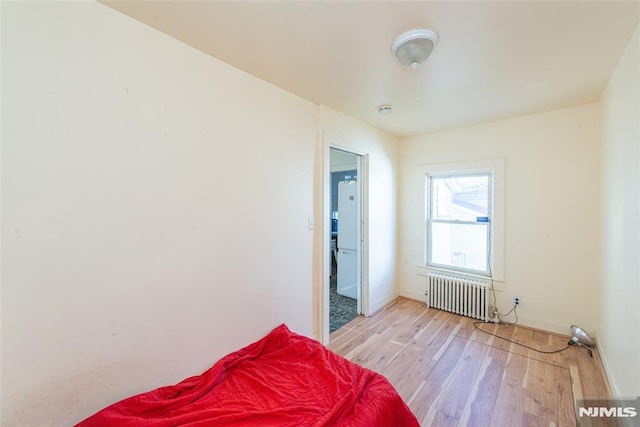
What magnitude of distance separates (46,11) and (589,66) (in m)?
3.31

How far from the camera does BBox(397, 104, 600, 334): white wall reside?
2.68 m

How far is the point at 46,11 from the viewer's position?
47.6 inches

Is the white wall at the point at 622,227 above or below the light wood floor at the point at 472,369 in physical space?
above

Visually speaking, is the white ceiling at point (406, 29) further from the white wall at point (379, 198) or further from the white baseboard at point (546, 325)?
the white baseboard at point (546, 325)

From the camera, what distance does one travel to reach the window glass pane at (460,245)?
3.38m

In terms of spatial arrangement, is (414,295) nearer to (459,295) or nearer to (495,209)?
(459,295)

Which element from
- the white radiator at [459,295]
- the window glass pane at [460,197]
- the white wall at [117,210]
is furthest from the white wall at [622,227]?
the white wall at [117,210]

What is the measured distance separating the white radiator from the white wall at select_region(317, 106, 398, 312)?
582 millimetres

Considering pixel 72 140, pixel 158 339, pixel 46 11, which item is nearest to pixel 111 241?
pixel 72 140

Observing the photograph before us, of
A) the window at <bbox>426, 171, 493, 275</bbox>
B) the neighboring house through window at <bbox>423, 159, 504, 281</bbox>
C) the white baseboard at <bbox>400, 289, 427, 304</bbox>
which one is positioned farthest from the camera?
the white baseboard at <bbox>400, 289, 427, 304</bbox>

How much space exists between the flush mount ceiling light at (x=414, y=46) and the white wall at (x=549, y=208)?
2034 millimetres

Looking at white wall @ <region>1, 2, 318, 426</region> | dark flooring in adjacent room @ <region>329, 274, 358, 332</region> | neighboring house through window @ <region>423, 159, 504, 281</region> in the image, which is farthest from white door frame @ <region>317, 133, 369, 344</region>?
neighboring house through window @ <region>423, 159, 504, 281</region>

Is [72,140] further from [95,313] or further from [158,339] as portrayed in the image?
[158,339]

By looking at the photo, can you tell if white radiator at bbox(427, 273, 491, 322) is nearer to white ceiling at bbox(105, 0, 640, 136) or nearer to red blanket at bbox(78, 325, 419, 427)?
white ceiling at bbox(105, 0, 640, 136)
